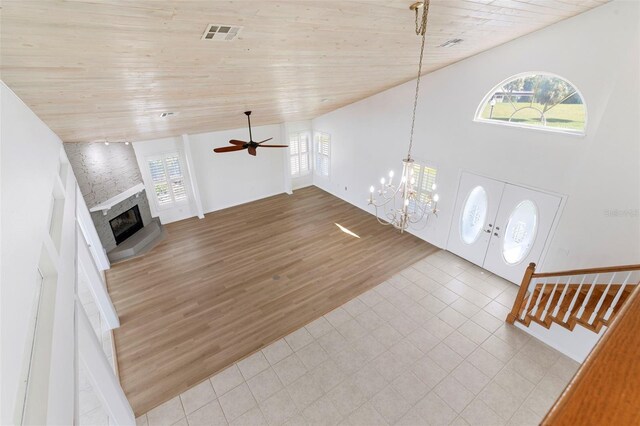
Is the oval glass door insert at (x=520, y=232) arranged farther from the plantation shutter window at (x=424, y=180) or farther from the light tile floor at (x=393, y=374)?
the plantation shutter window at (x=424, y=180)

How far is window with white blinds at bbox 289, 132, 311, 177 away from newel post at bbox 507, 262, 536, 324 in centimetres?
765

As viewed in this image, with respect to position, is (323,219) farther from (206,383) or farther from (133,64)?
(133,64)

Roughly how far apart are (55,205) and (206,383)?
293 centimetres

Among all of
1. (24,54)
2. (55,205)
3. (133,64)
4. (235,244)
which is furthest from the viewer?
(235,244)

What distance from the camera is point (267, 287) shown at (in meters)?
5.95

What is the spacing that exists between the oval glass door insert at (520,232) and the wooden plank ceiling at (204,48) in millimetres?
2958

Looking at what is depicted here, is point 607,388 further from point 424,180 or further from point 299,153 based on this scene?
point 299,153

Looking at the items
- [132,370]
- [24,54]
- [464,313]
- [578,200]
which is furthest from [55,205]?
[578,200]

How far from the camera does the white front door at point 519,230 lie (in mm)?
5145

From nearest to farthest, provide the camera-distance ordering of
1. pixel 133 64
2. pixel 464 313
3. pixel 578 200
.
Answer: pixel 133 64 < pixel 578 200 < pixel 464 313

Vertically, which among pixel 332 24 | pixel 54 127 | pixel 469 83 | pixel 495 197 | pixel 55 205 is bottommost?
pixel 495 197

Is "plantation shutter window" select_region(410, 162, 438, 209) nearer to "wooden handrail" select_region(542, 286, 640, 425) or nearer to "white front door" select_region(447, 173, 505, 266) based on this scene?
"white front door" select_region(447, 173, 505, 266)

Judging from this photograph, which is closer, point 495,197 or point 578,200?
point 578,200

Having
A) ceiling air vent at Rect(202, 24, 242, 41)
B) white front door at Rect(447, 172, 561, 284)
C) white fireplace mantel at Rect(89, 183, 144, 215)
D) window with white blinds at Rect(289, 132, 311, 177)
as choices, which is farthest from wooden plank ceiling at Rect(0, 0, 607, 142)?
window with white blinds at Rect(289, 132, 311, 177)
